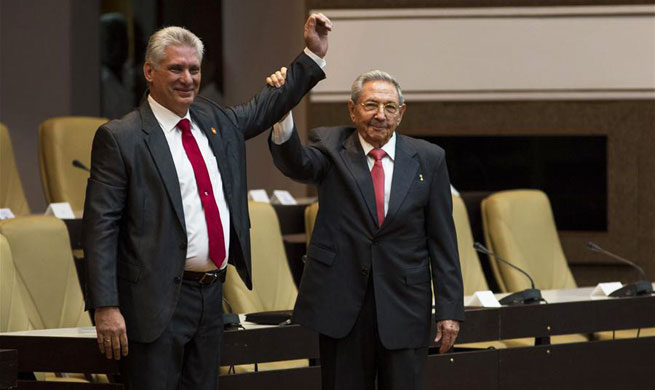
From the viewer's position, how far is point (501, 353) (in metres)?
3.89

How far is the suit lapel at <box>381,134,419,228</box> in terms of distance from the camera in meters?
2.94

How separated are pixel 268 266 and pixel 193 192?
1.76m

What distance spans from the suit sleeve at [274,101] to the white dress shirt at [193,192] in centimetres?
19

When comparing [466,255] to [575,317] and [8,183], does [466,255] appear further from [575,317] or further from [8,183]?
[8,183]

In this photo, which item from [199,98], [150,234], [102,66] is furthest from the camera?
[102,66]

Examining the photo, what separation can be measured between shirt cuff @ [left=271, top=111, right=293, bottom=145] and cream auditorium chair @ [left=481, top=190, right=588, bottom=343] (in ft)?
7.35

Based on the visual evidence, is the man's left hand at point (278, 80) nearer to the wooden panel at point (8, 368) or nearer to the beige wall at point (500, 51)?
the wooden panel at point (8, 368)

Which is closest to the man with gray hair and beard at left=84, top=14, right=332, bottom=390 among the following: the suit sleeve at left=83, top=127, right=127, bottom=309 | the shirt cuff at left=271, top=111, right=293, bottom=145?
the suit sleeve at left=83, top=127, right=127, bottom=309

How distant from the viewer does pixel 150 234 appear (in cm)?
258

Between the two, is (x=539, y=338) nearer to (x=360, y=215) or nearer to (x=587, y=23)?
(x=360, y=215)

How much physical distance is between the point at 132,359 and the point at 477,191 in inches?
154

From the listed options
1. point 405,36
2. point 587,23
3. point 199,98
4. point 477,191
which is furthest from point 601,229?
point 199,98

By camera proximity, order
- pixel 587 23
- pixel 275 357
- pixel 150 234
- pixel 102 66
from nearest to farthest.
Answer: pixel 150 234 < pixel 275 357 < pixel 587 23 < pixel 102 66

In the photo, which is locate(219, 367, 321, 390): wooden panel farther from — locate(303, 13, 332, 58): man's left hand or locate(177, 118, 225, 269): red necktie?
locate(303, 13, 332, 58): man's left hand
